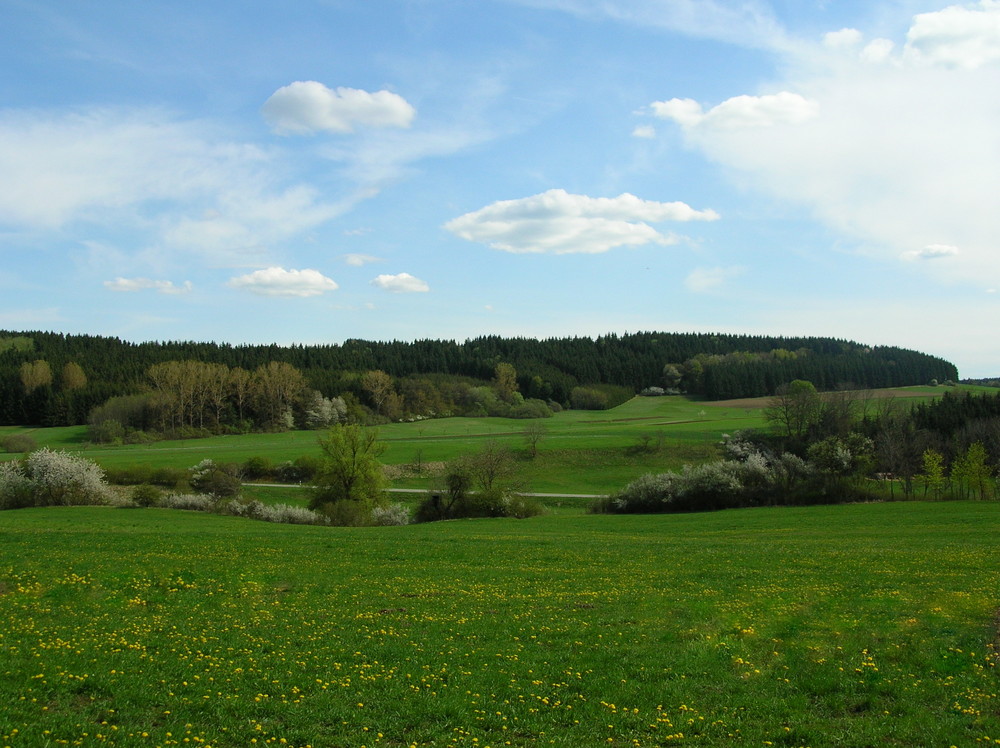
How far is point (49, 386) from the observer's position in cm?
14075

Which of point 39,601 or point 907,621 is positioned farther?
point 39,601

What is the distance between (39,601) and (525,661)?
12359mm

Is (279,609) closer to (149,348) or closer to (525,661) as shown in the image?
(525,661)

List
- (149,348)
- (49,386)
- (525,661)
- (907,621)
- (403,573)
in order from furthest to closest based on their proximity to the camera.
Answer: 1. (149,348)
2. (49,386)
3. (403,573)
4. (907,621)
5. (525,661)

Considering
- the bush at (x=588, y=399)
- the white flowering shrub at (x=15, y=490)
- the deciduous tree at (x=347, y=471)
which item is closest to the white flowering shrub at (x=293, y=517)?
the deciduous tree at (x=347, y=471)

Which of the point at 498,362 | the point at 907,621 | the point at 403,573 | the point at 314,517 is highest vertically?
the point at 498,362

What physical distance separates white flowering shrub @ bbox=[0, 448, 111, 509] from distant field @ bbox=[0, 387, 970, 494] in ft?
93.6

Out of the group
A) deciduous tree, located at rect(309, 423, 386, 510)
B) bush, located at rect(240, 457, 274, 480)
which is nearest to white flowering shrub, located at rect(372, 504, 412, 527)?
deciduous tree, located at rect(309, 423, 386, 510)

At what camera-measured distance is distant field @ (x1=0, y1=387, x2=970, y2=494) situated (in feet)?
287

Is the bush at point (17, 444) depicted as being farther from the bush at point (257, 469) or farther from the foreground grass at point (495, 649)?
the foreground grass at point (495, 649)

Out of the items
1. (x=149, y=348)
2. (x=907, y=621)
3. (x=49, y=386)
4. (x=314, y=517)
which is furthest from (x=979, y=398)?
(x=149, y=348)

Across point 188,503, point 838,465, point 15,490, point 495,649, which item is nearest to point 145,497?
point 188,503

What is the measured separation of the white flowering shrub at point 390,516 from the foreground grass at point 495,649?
31.5m

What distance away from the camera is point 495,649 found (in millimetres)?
13070
